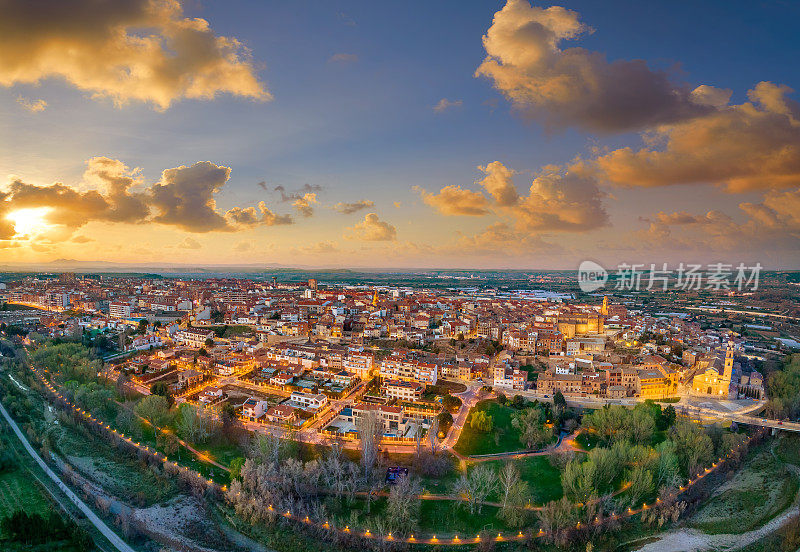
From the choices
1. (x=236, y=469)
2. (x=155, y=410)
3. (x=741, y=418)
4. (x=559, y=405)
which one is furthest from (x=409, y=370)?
(x=741, y=418)

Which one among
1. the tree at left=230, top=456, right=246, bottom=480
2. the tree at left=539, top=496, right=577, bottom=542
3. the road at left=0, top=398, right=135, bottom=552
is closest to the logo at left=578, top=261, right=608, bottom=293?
the tree at left=539, top=496, right=577, bottom=542

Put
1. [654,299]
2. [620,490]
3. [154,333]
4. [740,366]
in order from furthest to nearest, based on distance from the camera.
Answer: [654,299], [154,333], [740,366], [620,490]

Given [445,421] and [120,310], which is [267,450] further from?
[120,310]

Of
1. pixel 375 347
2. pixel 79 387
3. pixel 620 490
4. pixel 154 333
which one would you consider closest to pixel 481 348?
pixel 375 347

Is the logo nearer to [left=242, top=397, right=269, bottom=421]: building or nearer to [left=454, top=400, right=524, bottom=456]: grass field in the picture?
[left=454, top=400, right=524, bottom=456]: grass field

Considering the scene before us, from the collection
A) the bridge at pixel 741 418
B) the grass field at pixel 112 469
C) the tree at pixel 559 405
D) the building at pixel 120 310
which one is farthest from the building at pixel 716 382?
the building at pixel 120 310

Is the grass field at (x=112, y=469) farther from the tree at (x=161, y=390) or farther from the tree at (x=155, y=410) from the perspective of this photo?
the tree at (x=161, y=390)

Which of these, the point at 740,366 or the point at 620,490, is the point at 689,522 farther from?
the point at 740,366
